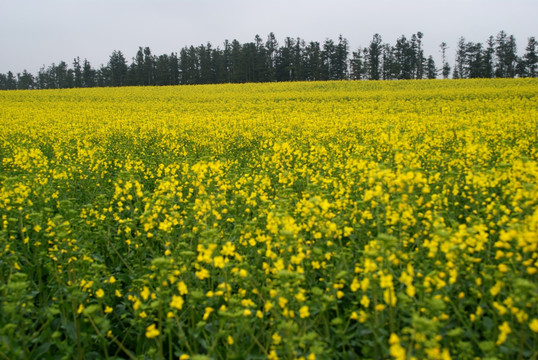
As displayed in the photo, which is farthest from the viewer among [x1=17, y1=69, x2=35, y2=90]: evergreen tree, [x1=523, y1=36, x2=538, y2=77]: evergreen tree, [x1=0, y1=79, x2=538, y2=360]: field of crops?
[x1=17, y1=69, x2=35, y2=90]: evergreen tree

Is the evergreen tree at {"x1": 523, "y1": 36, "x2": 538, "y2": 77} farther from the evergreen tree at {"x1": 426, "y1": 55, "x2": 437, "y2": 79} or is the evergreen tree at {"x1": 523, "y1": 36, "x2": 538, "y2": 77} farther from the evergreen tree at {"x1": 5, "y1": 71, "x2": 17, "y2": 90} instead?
the evergreen tree at {"x1": 5, "y1": 71, "x2": 17, "y2": 90}

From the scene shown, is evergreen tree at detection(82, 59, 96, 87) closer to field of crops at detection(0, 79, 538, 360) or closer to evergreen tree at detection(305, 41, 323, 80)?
evergreen tree at detection(305, 41, 323, 80)

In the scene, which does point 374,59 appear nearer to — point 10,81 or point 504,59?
point 504,59

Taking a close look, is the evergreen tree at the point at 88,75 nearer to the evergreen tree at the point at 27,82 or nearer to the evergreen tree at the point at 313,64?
the evergreen tree at the point at 27,82

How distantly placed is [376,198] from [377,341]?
149 cm

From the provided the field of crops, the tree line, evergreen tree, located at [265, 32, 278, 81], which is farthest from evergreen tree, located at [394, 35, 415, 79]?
the field of crops

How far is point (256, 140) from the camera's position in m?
12.2

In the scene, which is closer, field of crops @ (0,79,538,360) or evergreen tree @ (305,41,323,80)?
field of crops @ (0,79,538,360)

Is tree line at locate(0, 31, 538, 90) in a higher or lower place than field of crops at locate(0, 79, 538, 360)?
higher

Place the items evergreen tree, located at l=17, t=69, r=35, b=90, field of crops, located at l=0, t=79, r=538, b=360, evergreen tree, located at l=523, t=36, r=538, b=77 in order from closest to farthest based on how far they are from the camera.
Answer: field of crops, located at l=0, t=79, r=538, b=360
evergreen tree, located at l=523, t=36, r=538, b=77
evergreen tree, located at l=17, t=69, r=35, b=90

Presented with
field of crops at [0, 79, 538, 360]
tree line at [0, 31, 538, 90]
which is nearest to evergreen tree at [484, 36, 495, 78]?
tree line at [0, 31, 538, 90]

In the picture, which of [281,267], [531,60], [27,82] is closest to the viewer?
[281,267]

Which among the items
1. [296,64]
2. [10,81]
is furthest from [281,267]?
[10,81]

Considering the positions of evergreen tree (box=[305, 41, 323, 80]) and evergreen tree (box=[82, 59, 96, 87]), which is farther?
evergreen tree (box=[82, 59, 96, 87])
